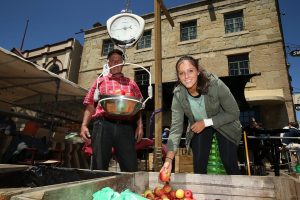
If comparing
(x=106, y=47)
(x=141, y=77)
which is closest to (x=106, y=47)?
(x=106, y=47)

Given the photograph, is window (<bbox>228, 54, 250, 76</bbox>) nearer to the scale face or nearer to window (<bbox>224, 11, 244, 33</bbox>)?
window (<bbox>224, 11, 244, 33</bbox>)

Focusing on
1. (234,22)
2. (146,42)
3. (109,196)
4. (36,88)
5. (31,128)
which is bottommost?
(109,196)

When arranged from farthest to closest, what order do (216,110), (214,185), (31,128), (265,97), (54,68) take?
(54,68) → (265,97) → (31,128) → (216,110) → (214,185)

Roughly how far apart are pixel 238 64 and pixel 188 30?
402 cm

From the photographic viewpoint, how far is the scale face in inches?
120

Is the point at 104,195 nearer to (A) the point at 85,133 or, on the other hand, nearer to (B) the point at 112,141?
(B) the point at 112,141

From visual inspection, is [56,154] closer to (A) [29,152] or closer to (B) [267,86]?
(A) [29,152]

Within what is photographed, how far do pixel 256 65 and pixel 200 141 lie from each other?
10716 millimetres

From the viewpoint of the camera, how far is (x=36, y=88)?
810cm

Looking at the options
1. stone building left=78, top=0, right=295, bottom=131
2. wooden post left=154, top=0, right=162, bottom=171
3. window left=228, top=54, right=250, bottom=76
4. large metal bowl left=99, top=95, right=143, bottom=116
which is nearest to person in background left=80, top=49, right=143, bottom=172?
large metal bowl left=99, top=95, right=143, bottom=116

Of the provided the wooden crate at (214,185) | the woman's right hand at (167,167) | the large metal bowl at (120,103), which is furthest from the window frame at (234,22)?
the wooden crate at (214,185)

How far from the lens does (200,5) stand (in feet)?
47.0

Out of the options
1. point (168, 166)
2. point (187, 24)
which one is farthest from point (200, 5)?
point (168, 166)

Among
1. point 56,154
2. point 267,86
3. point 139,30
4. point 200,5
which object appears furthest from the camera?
point 200,5
